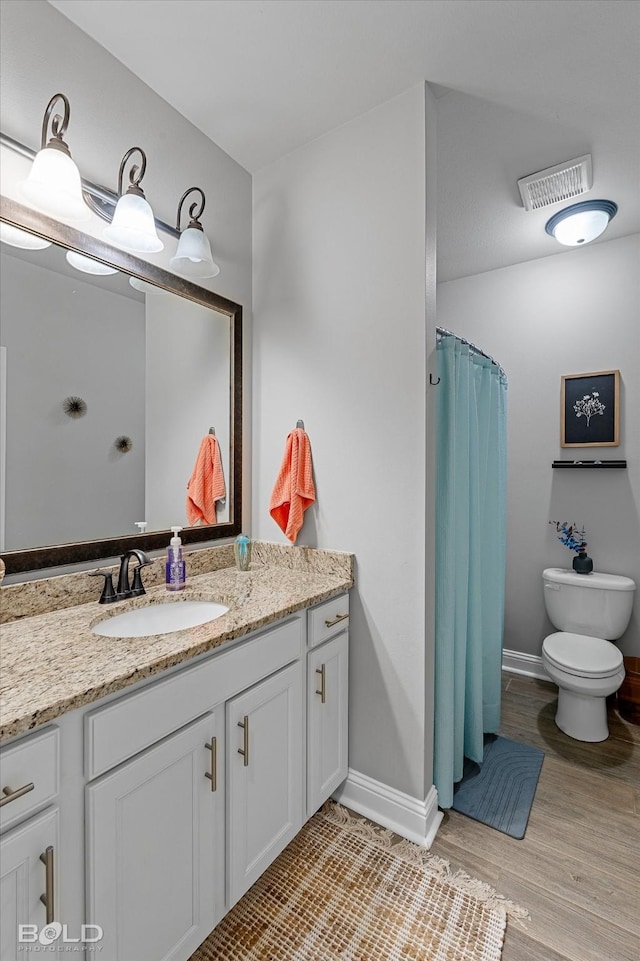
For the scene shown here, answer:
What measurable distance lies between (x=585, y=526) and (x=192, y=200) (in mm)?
2674

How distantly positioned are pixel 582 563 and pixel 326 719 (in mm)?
1812

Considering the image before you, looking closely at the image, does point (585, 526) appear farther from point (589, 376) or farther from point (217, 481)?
point (217, 481)

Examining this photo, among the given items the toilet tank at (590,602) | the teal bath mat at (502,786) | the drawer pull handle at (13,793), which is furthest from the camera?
the toilet tank at (590,602)

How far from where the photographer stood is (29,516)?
4.23 feet

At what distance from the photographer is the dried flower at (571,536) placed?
2.62 metres

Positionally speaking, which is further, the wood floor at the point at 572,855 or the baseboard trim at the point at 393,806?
the baseboard trim at the point at 393,806

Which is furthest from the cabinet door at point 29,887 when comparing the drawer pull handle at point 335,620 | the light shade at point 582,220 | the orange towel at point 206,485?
the light shade at point 582,220

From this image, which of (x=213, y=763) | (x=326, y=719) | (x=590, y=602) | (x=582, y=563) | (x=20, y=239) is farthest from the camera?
(x=582, y=563)

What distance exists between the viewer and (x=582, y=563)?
Result: 8.32 ft

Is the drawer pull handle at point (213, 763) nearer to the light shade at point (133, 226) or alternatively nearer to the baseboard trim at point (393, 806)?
the baseboard trim at point (393, 806)

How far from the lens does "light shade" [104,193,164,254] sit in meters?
1.36

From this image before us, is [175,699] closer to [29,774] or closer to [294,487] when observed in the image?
[29,774]

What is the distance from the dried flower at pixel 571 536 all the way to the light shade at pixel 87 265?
2694 millimetres

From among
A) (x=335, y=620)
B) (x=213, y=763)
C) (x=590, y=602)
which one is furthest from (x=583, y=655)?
(x=213, y=763)
